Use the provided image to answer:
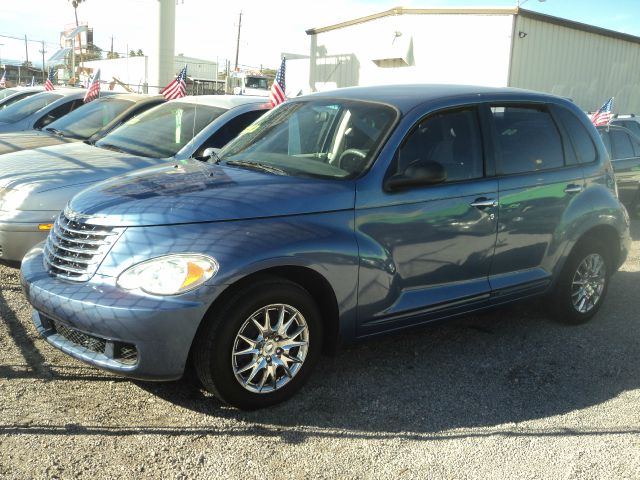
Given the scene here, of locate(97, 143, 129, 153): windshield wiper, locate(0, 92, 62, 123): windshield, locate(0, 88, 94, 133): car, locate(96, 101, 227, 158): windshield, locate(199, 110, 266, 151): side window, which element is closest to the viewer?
locate(199, 110, 266, 151): side window

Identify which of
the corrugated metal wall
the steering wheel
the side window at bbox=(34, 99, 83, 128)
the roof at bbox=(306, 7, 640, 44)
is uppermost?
the roof at bbox=(306, 7, 640, 44)

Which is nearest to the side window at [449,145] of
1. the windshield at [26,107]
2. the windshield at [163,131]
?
the windshield at [163,131]

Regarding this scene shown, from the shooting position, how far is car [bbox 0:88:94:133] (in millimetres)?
10328

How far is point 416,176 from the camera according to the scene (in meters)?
4.03

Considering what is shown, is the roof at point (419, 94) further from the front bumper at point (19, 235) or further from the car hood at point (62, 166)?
the front bumper at point (19, 235)

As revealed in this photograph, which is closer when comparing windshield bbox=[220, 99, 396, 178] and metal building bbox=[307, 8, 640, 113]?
windshield bbox=[220, 99, 396, 178]

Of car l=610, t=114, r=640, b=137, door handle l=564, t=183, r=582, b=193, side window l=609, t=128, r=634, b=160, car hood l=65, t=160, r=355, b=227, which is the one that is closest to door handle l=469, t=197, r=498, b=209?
door handle l=564, t=183, r=582, b=193

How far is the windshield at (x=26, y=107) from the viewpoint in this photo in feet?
35.7

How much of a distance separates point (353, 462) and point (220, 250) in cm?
124

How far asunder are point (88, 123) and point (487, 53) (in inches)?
453

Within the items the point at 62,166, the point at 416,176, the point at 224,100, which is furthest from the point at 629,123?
the point at 62,166

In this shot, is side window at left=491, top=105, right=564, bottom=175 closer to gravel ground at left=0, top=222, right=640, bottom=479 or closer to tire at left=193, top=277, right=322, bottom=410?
gravel ground at left=0, top=222, right=640, bottom=479

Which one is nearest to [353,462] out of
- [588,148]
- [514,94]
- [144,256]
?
[144,256]

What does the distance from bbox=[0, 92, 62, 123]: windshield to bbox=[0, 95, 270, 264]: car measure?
14.2ft
